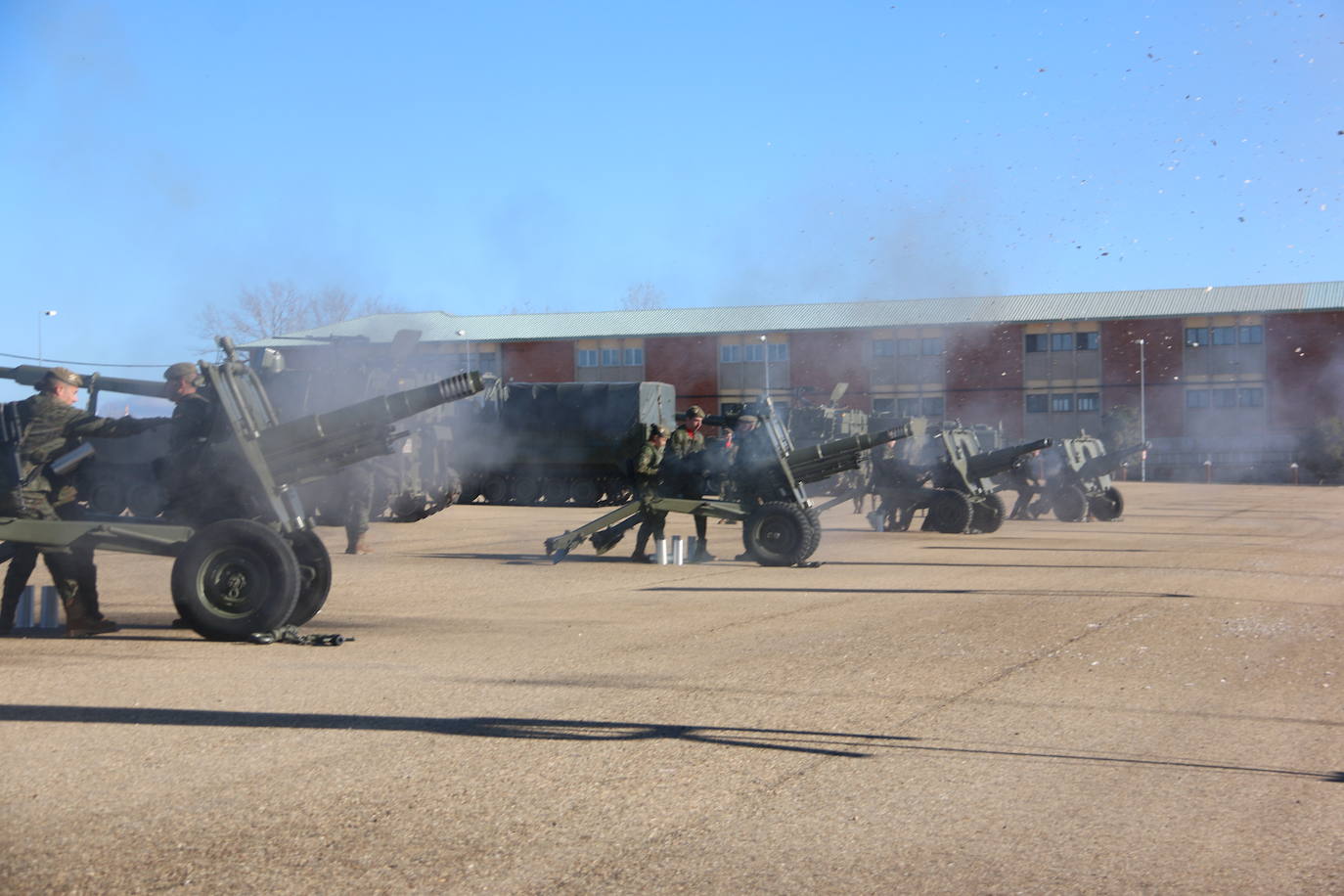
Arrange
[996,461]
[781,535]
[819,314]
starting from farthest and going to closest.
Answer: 1. [819,314]
2. [996,461]
3. [781,535]

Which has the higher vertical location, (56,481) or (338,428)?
(338,428)

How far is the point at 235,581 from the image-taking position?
366 inches

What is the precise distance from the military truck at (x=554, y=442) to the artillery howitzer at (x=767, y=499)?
1615cm

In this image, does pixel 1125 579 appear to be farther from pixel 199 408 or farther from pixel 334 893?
pixel 334 893

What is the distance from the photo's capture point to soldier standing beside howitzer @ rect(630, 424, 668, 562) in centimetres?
1580

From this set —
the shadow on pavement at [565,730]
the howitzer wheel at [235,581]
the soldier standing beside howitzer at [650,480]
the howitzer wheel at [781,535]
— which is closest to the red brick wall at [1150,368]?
the soldier standing beside howitzer at [650,480]

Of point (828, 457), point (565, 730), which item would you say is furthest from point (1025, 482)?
point (565, 730)

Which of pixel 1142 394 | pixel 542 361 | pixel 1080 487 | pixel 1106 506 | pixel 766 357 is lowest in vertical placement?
pixel 1106 506

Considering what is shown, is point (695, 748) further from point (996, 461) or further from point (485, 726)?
point (996, 461)

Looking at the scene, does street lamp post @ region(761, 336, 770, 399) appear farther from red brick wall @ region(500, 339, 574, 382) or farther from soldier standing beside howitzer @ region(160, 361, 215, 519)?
soldier standing beside howitzer @ region(160, 361, 215, 519)

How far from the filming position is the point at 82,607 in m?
9.61

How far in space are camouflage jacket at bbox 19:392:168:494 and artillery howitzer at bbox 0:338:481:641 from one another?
40cm

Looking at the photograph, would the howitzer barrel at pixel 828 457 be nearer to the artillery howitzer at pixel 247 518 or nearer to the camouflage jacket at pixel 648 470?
the camouflage jacket at pixel 648 470

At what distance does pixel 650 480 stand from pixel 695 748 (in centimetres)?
977
